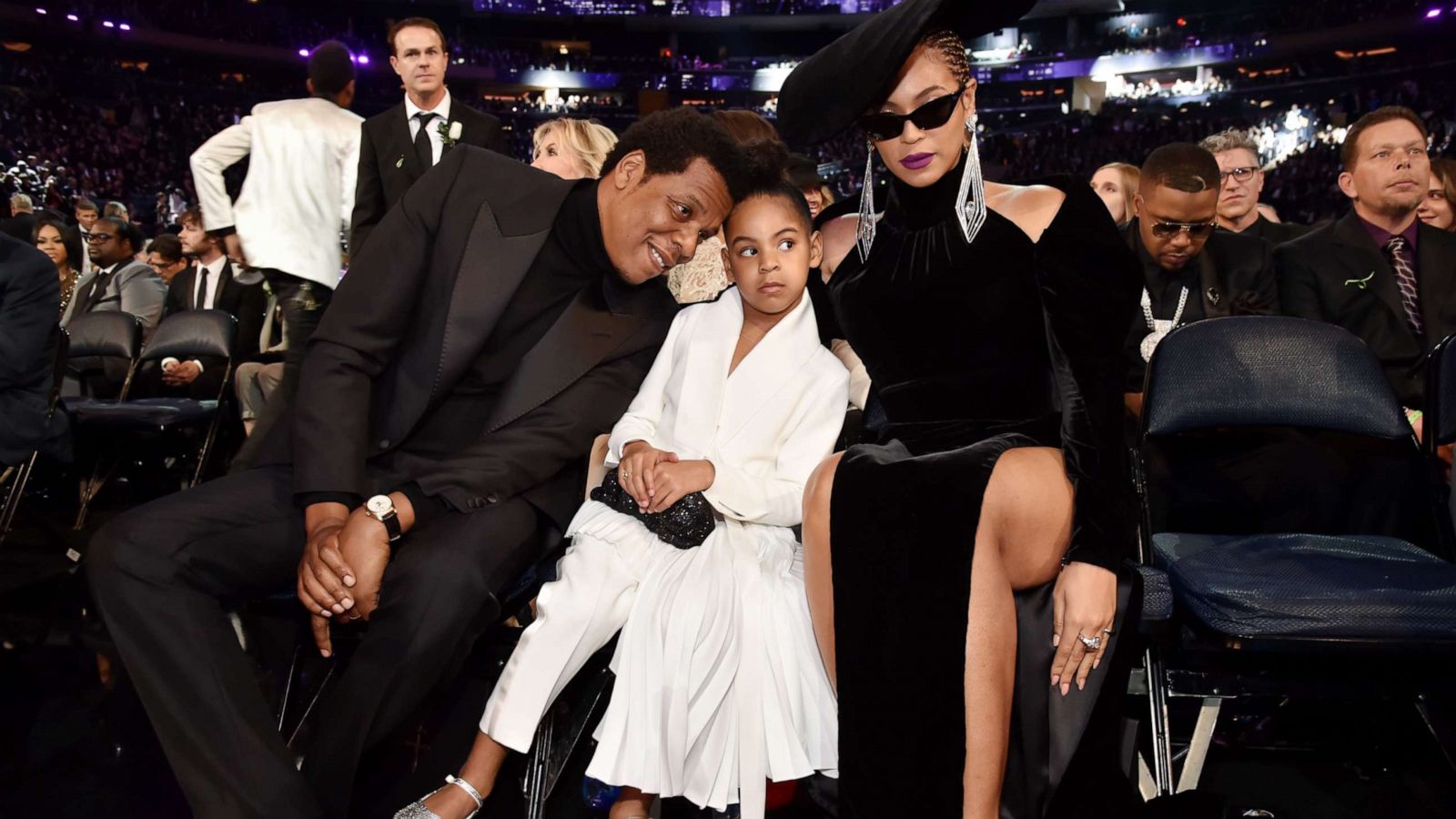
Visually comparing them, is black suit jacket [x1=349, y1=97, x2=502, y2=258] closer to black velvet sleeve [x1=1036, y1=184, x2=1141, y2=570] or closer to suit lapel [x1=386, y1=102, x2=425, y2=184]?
suit lapel [x1=386, y1=102, x2=425, y2=184]

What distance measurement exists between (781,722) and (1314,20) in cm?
3665

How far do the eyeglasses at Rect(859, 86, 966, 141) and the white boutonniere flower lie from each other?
2.58 metres

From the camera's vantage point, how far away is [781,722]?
7.45 ft

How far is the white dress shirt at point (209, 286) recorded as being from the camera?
7191 mm

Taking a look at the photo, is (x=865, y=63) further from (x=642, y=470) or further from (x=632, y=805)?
(x=632, y=805)

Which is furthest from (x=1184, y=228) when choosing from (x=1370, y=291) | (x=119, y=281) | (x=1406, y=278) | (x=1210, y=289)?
(x=119, y=281)

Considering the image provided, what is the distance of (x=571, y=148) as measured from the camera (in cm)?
414

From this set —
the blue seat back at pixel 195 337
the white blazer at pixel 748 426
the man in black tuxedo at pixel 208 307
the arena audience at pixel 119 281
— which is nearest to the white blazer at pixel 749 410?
the white blazer at pixel 748 426

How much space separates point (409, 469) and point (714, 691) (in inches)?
37.6

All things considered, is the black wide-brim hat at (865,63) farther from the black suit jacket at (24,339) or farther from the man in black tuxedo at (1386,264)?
the black suit jacket at (24,339)

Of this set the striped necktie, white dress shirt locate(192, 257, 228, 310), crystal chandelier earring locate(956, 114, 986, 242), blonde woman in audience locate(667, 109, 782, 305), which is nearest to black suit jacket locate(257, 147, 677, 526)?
blonde woman in audience locate(667, 109, 782, 305)

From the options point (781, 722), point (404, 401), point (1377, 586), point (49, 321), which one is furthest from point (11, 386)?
point (1377, 586)

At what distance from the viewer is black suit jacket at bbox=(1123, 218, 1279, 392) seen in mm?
3557

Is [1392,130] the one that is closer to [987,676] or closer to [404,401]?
[987,676]
